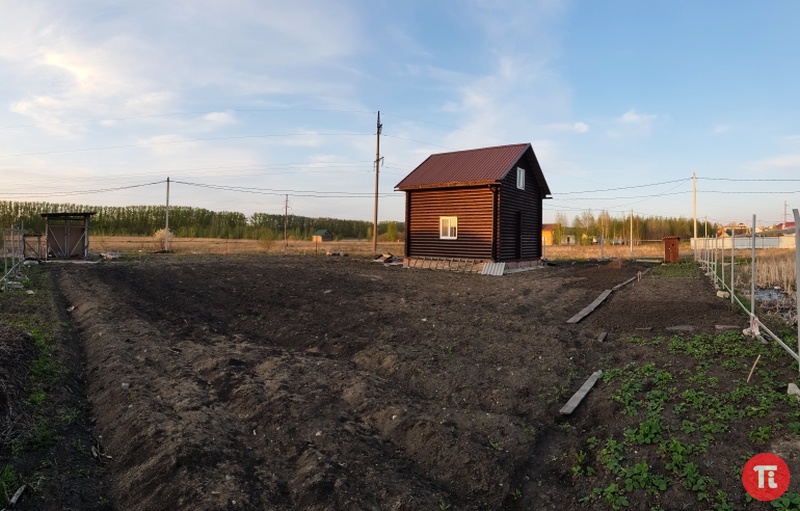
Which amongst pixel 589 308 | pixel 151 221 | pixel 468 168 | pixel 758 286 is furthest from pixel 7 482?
pixel 151 221

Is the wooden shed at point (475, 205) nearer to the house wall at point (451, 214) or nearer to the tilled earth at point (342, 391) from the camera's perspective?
the house wall at point (451, 214)

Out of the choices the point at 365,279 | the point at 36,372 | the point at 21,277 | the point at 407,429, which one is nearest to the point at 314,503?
the point at 407,429

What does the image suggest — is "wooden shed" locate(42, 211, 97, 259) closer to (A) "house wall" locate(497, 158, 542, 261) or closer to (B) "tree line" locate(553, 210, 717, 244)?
(A) "house wall" locate(497, 158, 542, 261)

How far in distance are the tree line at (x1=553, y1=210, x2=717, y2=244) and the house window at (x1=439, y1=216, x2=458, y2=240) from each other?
42705 millimetres

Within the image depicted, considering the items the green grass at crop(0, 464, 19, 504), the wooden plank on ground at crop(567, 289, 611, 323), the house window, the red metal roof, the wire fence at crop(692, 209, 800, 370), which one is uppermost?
the red metal roof

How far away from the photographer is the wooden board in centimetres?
1025

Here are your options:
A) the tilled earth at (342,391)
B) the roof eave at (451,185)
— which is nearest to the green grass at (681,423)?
the tilled earth at (342,391)

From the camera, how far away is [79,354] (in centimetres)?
734

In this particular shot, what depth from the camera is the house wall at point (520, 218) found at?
2181cm

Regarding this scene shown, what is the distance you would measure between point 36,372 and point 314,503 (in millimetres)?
4511

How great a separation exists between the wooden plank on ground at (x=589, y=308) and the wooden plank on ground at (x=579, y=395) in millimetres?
4006

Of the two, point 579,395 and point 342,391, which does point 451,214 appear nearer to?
point 579,395

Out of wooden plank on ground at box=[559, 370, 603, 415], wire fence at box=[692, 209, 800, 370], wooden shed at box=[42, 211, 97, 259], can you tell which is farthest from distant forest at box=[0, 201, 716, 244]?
wooden plank on ground at box=[559, 370, 603, 415]

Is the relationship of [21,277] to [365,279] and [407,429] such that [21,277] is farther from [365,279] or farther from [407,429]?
[407,429]
